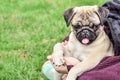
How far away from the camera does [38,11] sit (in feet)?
22.7

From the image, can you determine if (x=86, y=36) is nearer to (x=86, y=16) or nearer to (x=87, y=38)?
(x=87, y=38)

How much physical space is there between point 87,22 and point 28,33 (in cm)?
223

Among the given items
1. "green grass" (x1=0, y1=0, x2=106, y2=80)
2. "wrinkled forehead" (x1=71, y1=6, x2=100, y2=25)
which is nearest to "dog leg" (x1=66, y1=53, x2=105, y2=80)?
"wrinkled forehead" (x1=71, y1=6, x2=100, y2=25)

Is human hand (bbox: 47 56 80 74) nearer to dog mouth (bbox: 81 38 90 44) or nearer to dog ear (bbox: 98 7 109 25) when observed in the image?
dog mouth (bbox: 81 38 90 44)

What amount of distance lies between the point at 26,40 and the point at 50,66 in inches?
50.3

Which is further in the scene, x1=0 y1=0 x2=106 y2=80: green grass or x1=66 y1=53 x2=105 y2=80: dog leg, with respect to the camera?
x1=0 y1=0 x2=106 y2=80: green grass

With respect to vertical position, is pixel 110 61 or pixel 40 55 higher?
pixel 110 61

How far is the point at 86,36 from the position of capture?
3852 millimetres

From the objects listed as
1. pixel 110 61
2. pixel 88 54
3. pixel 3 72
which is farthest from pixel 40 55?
pixel 110 61

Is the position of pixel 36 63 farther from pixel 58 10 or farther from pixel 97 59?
pixel 58 10

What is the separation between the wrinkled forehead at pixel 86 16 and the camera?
3885 millimetres

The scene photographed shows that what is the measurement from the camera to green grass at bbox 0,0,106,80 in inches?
192

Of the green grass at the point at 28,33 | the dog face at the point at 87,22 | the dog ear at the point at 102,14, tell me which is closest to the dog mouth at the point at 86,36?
the dog face at the point at 87,22

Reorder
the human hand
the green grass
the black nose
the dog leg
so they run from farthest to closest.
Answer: the green grass → the human hand → the black nose → the dog leg
